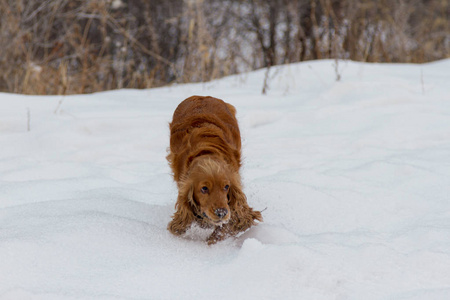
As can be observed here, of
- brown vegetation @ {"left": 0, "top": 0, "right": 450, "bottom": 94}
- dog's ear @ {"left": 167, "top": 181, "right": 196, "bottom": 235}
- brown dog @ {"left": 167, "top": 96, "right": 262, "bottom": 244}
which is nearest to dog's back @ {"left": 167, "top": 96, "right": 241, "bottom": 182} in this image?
brown dog @ {"left": 167, "top": 96, "right": 262, "bottom": 244}

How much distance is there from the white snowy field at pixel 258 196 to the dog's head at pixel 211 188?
169 millimetres

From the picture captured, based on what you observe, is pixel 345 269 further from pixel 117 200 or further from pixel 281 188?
pixel 117 200

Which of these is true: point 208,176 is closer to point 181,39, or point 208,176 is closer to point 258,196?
point 258,196

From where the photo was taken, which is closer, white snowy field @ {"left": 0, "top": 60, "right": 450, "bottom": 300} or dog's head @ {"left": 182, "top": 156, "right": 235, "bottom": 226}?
white snowy field @ {"left": 0, "top": 60, "right": 450, "bottom": 300}

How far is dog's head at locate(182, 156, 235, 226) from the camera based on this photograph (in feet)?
6.97

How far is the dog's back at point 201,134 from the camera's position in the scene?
95.8 inches

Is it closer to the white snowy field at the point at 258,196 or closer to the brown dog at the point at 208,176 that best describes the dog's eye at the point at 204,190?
the brown dog at the point at 208,176

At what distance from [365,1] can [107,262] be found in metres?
7.06

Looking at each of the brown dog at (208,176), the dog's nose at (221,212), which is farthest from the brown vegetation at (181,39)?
the dog's nose at (221,212)

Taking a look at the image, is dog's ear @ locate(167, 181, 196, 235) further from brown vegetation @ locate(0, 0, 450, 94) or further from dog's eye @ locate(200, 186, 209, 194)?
brown vegetation @ locate(0, 0, 450, 94)

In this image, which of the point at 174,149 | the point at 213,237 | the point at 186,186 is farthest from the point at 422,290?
the point at 174,149

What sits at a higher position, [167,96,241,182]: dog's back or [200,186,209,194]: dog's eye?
[167,96,241,182]: dog's back

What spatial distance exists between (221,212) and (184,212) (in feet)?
0.90

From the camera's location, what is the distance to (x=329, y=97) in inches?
191
